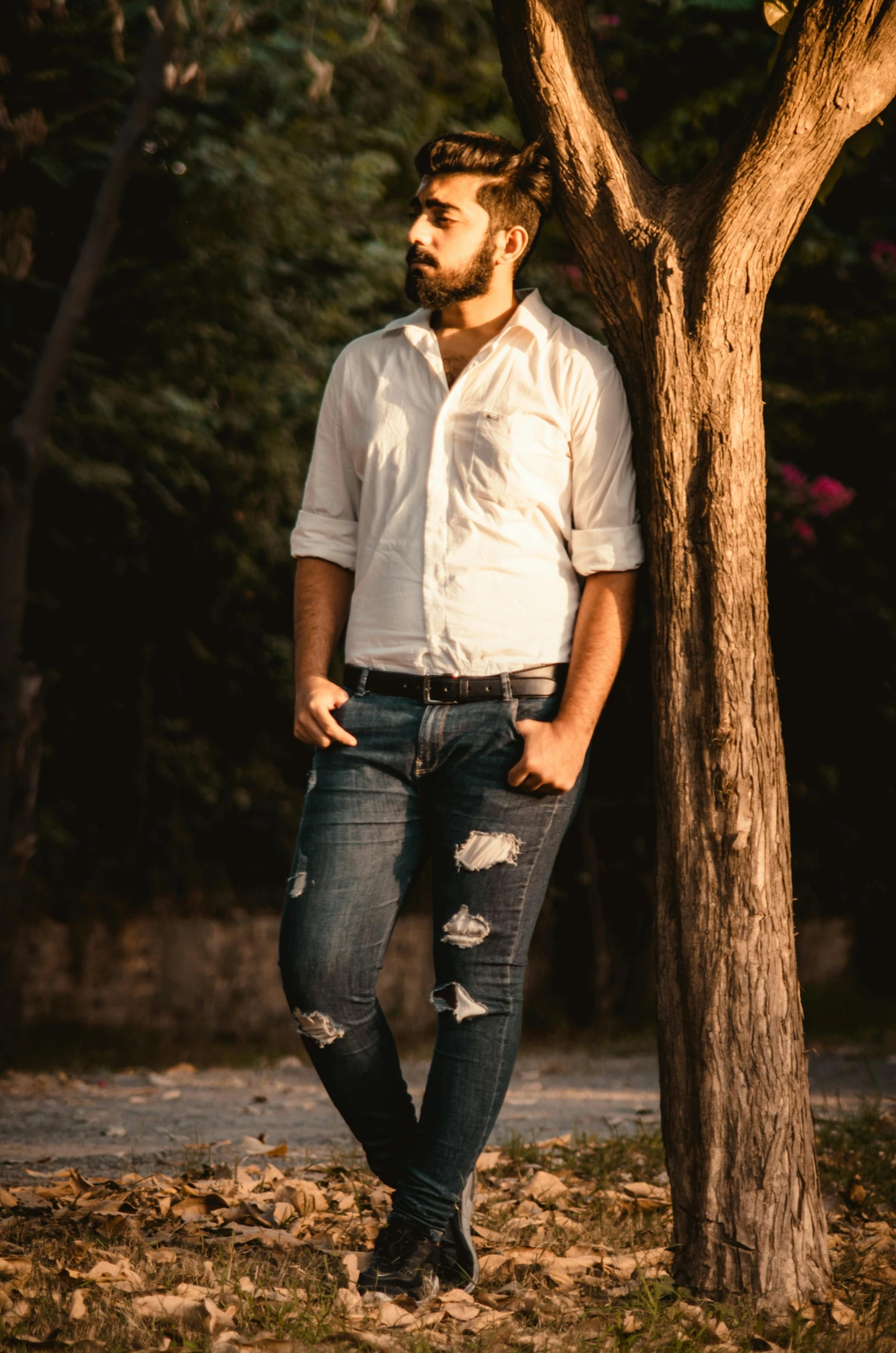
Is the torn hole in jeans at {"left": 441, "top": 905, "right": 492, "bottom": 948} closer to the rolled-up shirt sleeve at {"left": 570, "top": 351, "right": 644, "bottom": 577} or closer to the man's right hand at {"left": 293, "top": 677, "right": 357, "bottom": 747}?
the man's right hand at {"left": 293, "top": 677, "right": 357, "bottom": 747}

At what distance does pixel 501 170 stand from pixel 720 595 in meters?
1.10

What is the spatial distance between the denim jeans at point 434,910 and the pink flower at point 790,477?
20.0 ft

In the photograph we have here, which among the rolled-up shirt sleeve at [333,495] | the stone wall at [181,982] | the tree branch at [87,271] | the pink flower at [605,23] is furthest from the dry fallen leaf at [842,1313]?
the pink flower at [605,23]

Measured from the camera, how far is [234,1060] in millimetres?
8297

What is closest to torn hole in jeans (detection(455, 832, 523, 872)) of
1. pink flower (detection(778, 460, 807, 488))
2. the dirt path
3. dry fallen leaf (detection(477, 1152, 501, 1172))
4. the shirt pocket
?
the shirt pocket

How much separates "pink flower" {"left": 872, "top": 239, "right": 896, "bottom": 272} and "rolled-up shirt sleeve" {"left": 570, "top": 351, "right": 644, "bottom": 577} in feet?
20.7

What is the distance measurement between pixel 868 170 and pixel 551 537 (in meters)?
6.59

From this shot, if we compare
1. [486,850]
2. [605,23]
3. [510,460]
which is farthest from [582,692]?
[605,23]

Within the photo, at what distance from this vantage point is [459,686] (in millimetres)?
2930

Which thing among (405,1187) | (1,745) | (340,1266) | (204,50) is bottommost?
(340,1266)

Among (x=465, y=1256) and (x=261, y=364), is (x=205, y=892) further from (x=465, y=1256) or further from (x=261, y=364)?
(x=465, y=1256)

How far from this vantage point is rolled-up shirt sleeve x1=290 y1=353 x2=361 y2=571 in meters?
3.23

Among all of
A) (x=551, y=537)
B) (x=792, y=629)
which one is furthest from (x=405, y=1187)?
(x=792, y=629)

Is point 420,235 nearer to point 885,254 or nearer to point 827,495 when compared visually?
point 827,495
